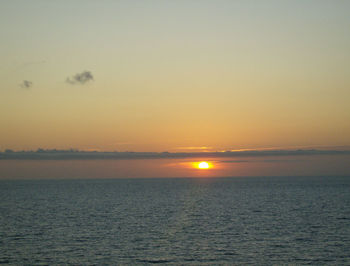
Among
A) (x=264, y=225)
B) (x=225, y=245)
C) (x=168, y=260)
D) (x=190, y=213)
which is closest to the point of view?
(x=168, y=260)

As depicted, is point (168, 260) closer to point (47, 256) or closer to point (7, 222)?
point (47, 256)

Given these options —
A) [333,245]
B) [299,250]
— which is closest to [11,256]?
[299,250]

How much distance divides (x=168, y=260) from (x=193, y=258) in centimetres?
264

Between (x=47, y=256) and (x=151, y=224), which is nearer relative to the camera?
(x=47, y=256)

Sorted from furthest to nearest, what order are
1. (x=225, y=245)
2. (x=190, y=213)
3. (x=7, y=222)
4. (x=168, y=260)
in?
1. (x=190, y=213)
2. (x=7, y=222)
3. (x=225, y=245)
4. (x=168, y=260)

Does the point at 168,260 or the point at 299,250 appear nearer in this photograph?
the point at 168,260

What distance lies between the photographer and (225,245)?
173 ft

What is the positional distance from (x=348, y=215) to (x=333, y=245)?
3355 cm

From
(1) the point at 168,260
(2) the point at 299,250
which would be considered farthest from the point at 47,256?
(2) the point at 299,250

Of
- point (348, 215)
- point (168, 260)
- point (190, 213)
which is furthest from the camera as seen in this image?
point (190, 213)

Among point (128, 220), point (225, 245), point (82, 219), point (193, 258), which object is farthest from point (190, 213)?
point (193, 258)

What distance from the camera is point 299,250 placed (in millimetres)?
49250

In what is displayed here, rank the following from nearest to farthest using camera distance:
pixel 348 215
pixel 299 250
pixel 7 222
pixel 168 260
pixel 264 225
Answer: pixel 168 260 < pixel 299 250 < pixel 264 225 < pixel 7 222 < pixel 348 215

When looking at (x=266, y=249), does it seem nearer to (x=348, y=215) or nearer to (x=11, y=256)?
(x=11, y=256)
